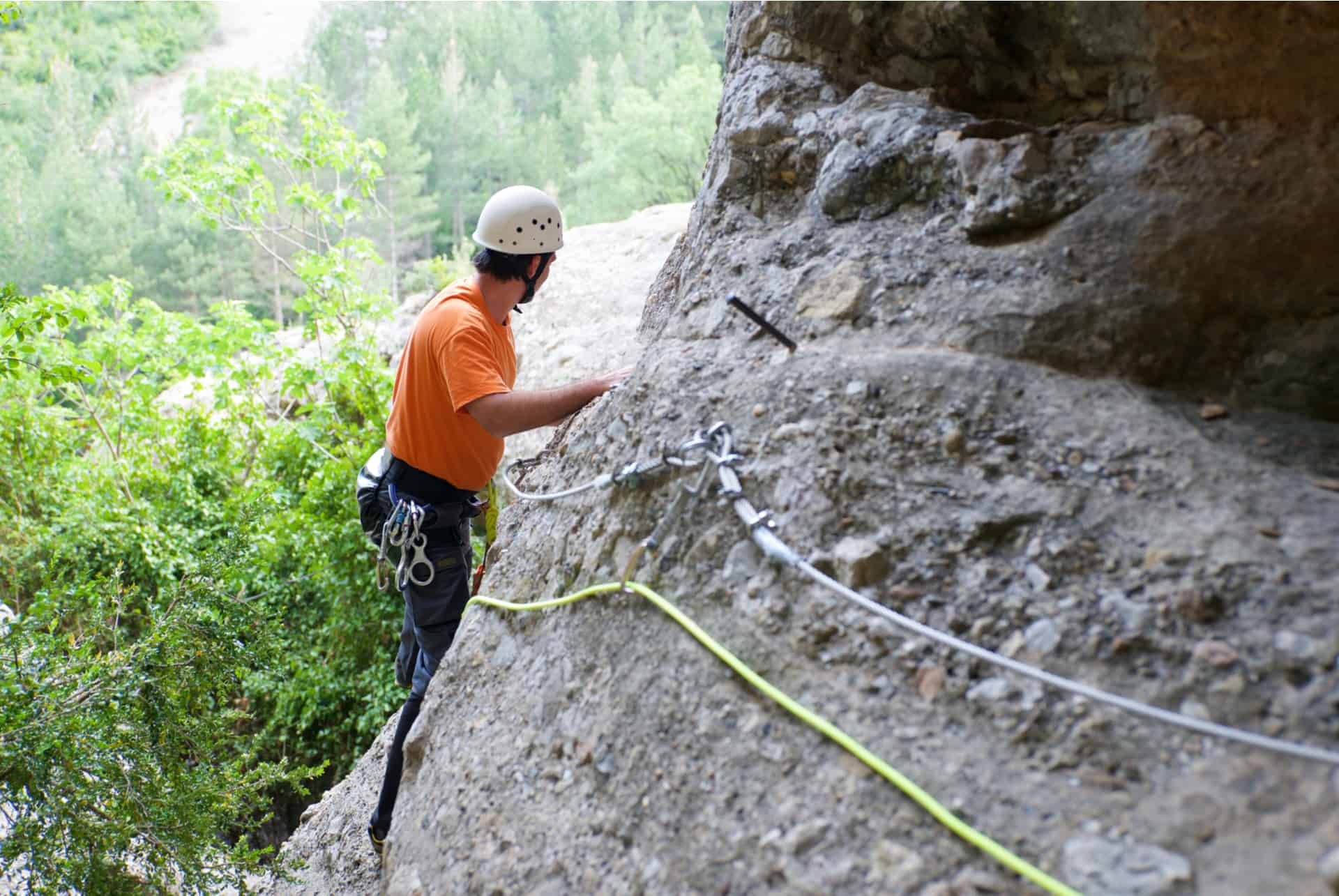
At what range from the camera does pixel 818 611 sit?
1846 millimetres

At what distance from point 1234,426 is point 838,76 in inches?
59.7

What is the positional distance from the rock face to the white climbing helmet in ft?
1.93

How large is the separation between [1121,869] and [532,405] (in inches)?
71.9

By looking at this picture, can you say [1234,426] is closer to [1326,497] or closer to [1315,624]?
[1326,497]

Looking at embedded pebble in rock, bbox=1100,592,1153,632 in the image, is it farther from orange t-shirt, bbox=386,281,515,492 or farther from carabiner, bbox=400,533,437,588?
carabiner, bbox=400,533,437,588

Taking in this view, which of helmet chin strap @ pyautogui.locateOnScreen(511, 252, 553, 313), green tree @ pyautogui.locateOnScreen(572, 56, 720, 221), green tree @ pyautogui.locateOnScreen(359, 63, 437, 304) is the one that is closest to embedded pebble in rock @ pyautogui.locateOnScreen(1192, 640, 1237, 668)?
helmet chin strap @ pyautogui.locateOnScreen(511, 252, 553, 313)

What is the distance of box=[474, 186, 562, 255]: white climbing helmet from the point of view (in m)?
2.92

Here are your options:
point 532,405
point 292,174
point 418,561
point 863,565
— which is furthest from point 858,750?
point 292,174

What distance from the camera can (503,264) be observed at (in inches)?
115

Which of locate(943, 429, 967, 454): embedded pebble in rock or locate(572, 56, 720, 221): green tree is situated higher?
locate(943, 429, 967, 454): embedded pebble in rock

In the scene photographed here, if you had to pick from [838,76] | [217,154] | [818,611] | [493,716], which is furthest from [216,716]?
[217,154]

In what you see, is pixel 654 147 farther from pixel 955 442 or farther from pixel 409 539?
pixel 955 442

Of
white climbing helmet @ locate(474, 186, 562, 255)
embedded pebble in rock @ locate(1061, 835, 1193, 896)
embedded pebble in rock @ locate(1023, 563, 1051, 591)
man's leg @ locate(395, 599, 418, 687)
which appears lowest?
man's leg @ locate(395, 599, 418, 687)

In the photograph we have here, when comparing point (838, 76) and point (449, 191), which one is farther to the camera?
point (449, 191)
